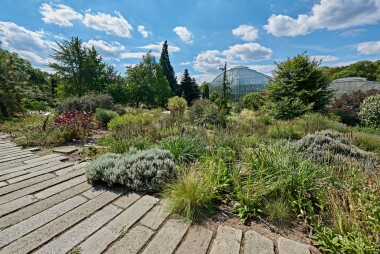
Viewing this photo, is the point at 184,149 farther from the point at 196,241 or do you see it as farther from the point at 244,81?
the point at 244,81

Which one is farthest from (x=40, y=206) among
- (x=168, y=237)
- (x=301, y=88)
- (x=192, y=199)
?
(x=301, y=88)

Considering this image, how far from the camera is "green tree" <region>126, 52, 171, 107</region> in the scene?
2153cm

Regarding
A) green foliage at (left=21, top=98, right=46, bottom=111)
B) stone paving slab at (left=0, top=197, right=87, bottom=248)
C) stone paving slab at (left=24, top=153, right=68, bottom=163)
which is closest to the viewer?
stone paving slab at (left=0, top=197, right=87, bottom=248)

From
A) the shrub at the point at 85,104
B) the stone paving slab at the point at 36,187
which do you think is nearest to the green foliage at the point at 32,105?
the shrub at the point at 85,104

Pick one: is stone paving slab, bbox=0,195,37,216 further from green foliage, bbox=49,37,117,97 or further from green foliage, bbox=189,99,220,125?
green foliage, bbox=49,37,117,97

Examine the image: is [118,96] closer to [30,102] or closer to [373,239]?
[30,102]

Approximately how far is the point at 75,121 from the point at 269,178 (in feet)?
19.2

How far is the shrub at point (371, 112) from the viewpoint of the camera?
9023 millimetres

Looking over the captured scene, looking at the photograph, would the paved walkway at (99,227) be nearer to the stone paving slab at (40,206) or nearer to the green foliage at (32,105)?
the stone paving slab at (40,206)

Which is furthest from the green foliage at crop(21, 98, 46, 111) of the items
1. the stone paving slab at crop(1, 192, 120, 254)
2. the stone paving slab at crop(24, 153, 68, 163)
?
the stone paving slab at crop(1, 192, 120, 254)

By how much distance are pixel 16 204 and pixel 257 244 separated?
105 inches

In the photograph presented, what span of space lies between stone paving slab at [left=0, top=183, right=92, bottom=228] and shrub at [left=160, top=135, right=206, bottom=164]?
142 cm

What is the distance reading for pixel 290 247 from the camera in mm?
1640

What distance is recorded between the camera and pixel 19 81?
1141 centimetres
